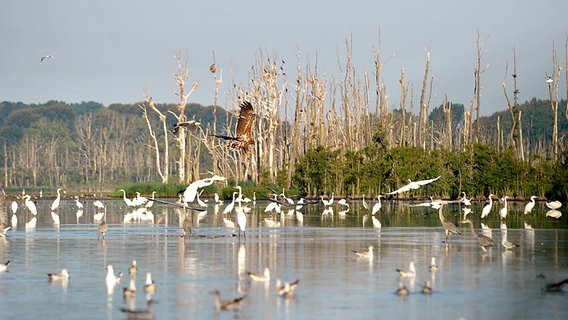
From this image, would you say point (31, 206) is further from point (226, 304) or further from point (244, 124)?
point (226, 304)

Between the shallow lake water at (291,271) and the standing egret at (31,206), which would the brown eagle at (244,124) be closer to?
the shallow lake water at (291,271)

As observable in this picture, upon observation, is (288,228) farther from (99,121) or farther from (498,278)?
(99,121)

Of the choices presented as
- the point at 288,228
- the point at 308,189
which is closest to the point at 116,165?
the point at 308,189

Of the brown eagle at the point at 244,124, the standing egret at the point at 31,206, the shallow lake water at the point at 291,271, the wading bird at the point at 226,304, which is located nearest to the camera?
the wading bird at the point at 226,304

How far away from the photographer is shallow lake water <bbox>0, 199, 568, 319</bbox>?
477 inches

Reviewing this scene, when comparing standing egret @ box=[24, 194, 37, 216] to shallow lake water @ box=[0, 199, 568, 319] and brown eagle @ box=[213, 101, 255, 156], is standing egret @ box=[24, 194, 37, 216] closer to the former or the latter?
shallow lake water @ box=[0, 199, 568, 319]

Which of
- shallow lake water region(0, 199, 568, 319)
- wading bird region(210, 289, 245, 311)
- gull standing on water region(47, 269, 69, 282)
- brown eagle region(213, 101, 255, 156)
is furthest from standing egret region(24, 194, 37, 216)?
wading bird region(210, 289, 245, 311)

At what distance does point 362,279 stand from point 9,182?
100 meters

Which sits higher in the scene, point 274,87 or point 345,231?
point 274,87

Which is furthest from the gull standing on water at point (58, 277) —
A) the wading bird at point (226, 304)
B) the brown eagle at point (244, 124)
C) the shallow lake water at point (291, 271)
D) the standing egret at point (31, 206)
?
the standing egret at point (31, 206)

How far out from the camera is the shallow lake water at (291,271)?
39.8ft

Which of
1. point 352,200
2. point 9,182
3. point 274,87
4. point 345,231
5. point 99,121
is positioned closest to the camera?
point 345,231

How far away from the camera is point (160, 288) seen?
13953 millimetres

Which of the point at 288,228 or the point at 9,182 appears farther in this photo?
the point at 9,182
